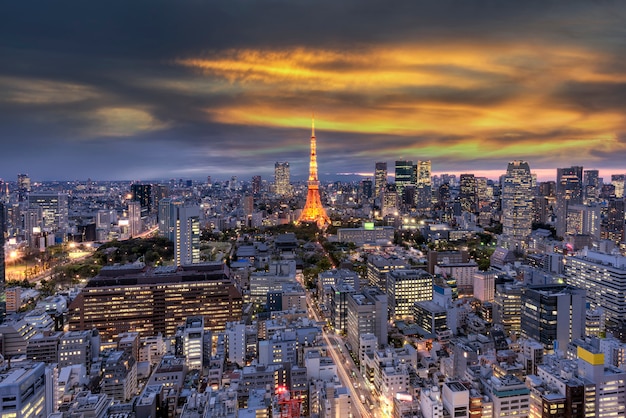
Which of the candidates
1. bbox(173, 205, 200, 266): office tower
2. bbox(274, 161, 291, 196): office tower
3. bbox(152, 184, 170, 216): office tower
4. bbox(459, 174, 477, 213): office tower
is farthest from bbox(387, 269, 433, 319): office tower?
bbox(274, 161, 291, 196): office tower

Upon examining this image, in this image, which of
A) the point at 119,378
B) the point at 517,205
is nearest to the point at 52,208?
the point at 119,378

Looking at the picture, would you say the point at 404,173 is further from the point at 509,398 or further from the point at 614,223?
the point at 509,398

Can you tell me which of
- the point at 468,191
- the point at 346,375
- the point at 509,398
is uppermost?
the point at 468,191

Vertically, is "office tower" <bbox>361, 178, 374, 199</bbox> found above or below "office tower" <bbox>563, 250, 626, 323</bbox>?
above

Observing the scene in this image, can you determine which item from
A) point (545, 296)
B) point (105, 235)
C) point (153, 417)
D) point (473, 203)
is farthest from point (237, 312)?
point (473, 203)

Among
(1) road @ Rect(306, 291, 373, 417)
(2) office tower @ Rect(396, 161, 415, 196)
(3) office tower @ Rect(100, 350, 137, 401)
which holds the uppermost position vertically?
(2) office tower @ Rect(396, 161, 415, 196)

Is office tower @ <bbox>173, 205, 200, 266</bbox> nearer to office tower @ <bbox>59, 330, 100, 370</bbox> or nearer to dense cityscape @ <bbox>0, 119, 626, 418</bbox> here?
dense cityscape @ <bbox>0, 119, 626, 418</bbox>
